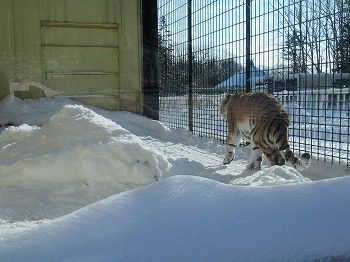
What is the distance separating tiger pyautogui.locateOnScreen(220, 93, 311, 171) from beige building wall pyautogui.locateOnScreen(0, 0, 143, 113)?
29.7 inches

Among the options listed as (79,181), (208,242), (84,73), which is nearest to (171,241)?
(208,242)

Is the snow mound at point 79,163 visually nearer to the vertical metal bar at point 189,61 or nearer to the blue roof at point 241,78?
the vertical metal bar at point 189,61

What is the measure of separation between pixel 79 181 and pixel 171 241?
3.44ft

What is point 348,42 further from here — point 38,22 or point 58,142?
point 38,22

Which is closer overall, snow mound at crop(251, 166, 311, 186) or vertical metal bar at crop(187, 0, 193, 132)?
snow mound at crop(251, 166, 311, 186)

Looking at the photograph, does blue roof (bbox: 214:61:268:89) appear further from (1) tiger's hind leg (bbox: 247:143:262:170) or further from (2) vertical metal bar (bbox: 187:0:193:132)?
(1) tiger's hind leg (bbox: 247:143:262:170)

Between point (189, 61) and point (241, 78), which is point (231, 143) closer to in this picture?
point (241, 78)

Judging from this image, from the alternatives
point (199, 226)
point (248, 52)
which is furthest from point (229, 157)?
point (199, 226)

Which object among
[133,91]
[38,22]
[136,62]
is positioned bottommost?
[133,91]

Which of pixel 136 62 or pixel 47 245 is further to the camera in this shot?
pixel 136 62

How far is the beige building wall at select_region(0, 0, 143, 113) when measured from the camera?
236cm

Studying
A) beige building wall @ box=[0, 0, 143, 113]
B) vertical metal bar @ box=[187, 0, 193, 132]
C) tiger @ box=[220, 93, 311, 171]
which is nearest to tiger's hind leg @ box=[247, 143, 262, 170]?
tiger @ box=[220, 93, 311, 171]

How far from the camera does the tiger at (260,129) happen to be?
8.04ft

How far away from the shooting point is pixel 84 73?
251 cm
